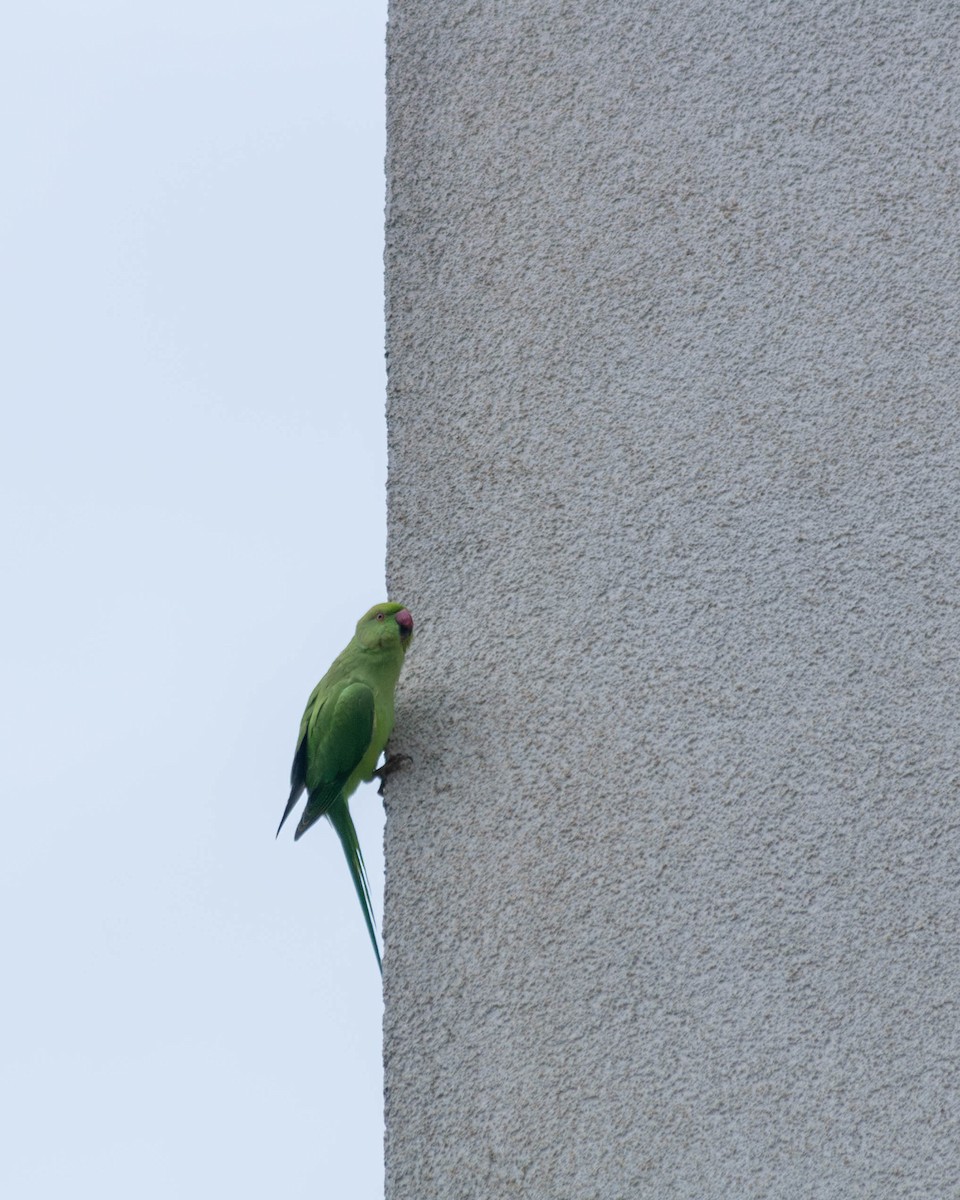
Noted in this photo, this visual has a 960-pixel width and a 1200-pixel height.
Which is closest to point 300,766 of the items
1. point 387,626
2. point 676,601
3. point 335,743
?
point 335,743

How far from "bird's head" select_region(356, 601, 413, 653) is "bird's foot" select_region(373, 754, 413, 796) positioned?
175 mm

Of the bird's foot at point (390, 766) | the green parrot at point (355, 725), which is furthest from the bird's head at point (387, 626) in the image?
the bird's foot at point (390, 766)

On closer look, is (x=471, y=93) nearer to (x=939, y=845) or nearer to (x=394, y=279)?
(x=394, y=279)

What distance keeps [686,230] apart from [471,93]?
1.73 feet

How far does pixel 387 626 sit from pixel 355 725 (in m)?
0.17

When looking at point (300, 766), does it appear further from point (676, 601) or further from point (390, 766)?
point (676, 601)

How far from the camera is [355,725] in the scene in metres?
2.41

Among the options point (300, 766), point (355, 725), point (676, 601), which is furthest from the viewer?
point (300, 766)

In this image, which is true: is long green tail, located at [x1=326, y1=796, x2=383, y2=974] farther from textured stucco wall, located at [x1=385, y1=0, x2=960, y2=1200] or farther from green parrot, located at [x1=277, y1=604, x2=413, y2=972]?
textured stucco wall, located at [x1=385, y1=0, x2=960, y2=1200]

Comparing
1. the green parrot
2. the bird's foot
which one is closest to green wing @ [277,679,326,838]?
the green parrot

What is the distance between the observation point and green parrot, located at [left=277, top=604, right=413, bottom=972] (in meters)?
2.41

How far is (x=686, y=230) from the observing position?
8.25 ft

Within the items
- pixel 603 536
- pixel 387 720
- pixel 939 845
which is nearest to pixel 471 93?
pixel 603 536

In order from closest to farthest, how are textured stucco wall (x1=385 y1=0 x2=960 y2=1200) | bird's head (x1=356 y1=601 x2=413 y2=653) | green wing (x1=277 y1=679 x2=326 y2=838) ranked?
textured stucco wall (x1=385 y1=0 x2=960 y2=1200)
bird's head (x1=356 y1=601 x2=413 y2=653)
green wing (x1=277 y1=679 x2=326 y2=838)
